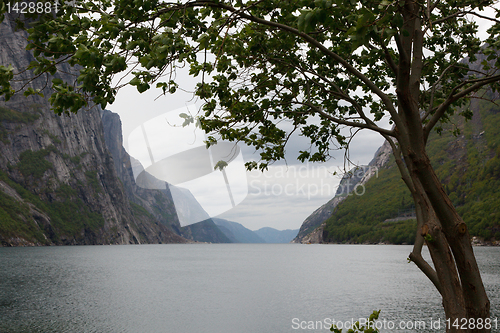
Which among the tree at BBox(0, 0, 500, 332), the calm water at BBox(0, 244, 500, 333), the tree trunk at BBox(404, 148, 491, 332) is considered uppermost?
the tree at BBox(0, 0, 500, 332)

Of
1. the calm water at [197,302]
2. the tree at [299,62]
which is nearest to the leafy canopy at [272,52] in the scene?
the tree at [299,62]

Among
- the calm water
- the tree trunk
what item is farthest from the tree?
the calm water

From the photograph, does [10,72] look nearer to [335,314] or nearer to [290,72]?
[290,72]

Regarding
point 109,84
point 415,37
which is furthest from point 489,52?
point 109,84

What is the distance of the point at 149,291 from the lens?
5659cm

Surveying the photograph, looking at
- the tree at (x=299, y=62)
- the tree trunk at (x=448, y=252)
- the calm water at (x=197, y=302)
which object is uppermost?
the tree at (x=299, y=62)

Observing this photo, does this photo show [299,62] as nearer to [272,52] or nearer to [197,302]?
[272,52]

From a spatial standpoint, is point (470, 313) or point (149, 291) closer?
point (470, 313)

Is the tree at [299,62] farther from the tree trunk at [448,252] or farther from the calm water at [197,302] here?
the calm water at [197,302]

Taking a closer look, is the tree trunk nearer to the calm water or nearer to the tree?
the tree

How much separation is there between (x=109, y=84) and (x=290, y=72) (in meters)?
4.59

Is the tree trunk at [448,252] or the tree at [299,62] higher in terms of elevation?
the tree at [299,62]

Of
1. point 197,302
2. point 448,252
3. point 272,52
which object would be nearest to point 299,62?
point 272,52

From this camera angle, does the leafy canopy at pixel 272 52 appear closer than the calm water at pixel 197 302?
Yes
